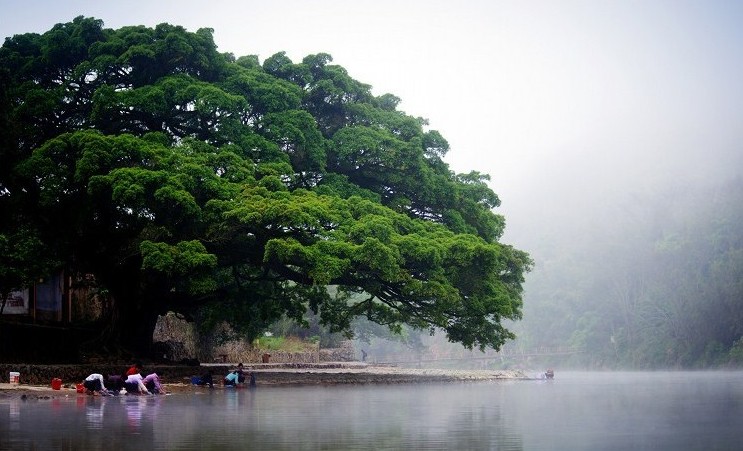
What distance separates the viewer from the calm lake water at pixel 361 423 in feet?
42.0

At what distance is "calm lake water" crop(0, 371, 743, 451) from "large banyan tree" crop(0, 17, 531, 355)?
591 centimetres

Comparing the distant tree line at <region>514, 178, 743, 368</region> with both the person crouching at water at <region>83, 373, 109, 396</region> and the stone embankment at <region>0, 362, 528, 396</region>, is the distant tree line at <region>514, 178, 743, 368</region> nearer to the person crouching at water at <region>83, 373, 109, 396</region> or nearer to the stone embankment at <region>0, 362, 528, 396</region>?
the stone embankment at <region>0, 362, 528, 396</region>

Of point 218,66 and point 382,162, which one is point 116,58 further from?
point 382,162

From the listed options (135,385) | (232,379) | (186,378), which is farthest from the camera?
(186,378)

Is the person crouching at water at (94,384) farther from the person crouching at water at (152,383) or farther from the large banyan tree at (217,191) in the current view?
the large banyan tree at (217,191)

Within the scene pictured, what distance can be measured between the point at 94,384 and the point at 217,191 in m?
7.28

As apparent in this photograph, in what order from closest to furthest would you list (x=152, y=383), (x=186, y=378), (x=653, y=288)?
(x=152, y=383) < (x=186, y=378) < (x=653, y=288)

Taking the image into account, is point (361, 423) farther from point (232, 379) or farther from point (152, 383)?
point (232, 379)

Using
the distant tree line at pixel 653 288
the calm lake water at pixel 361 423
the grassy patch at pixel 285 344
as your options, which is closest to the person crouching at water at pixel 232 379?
the calm lake water at pixel 361 423

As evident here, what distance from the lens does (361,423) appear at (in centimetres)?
1623

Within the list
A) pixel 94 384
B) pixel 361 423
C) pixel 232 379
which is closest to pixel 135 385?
pixel 94 384

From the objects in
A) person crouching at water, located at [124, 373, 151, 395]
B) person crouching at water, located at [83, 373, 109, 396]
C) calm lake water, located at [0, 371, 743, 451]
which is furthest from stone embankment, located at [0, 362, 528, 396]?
calm lake water, located at [0, 371, 743, 451]

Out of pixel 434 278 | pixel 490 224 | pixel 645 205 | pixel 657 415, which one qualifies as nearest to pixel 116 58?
pixel 434 278

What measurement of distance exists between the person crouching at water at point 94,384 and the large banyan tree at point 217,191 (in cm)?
408
